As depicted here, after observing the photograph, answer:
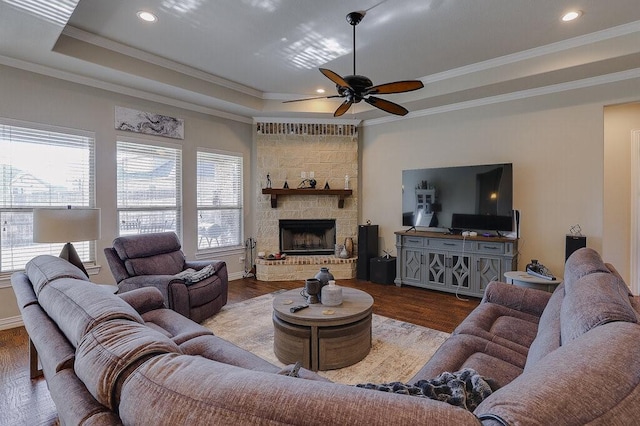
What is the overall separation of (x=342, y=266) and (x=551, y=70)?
12.7ft

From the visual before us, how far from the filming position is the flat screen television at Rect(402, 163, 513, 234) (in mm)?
4395

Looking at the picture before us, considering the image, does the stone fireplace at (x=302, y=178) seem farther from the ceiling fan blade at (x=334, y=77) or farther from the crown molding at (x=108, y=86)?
the ceiling fan blade at (x=334, y=77)

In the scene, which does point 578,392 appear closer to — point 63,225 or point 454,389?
point 454,389

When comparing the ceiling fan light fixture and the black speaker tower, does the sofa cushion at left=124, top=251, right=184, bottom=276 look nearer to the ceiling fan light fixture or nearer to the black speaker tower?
the black speaker tower

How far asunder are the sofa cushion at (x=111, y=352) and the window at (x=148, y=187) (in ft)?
12.9

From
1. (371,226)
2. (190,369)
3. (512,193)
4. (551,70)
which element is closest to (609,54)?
(551,70)

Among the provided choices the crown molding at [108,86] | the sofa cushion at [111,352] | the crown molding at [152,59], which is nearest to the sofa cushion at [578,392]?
the sofa cushion at [111,352]

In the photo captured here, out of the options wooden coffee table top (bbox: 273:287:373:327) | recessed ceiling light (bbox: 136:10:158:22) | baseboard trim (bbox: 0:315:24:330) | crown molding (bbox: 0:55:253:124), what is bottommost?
baseboard trim (bbox: 0:315:24:330)

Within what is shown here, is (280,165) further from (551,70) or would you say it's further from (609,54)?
(609,54)

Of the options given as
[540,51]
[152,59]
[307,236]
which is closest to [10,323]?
[152,59]

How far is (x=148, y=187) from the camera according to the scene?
15.3 feet

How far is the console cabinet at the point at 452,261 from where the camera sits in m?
4.26

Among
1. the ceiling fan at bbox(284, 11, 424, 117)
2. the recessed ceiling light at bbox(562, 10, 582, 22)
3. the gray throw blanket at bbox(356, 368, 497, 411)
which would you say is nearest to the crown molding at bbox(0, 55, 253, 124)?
the ceiling fan at bbox(284, 11, 424, 117)

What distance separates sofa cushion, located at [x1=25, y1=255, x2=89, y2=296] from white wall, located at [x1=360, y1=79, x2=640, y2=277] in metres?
4.82
